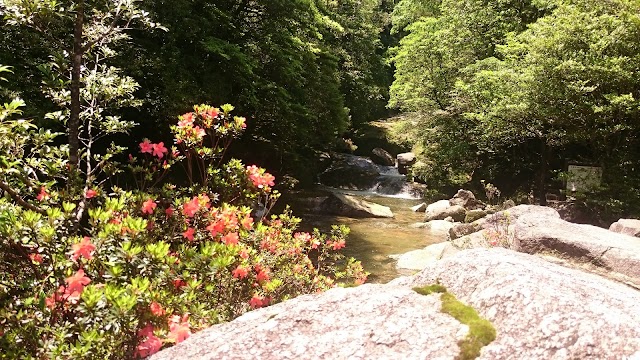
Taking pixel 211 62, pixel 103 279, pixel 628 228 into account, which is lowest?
pixel 628 228

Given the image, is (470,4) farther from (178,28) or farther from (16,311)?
(16,311)

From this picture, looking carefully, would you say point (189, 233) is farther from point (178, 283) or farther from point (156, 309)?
point (156, 309)

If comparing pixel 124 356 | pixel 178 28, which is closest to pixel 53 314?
pixel 124 356

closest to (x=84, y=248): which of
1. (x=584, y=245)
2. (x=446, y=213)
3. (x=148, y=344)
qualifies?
(x=148, y=344)

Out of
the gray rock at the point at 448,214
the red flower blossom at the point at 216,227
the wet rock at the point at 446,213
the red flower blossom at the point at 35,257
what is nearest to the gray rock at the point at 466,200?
the wet rock at the point at 446,213

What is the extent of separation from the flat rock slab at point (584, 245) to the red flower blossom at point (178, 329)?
19.8 ft

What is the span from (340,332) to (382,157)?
27.3 metres

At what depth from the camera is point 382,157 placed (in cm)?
2931

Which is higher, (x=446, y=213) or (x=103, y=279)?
(x=103, y=279)

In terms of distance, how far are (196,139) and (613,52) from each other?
14.0 meters

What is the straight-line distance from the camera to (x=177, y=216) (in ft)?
13.5

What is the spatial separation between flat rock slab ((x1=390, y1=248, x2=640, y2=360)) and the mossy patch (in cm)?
4

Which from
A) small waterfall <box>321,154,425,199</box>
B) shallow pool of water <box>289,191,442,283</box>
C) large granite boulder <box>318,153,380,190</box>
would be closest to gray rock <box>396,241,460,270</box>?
shallow pool of water <box>289,191,442,283</box>

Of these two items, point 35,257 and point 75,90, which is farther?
point 75,90
